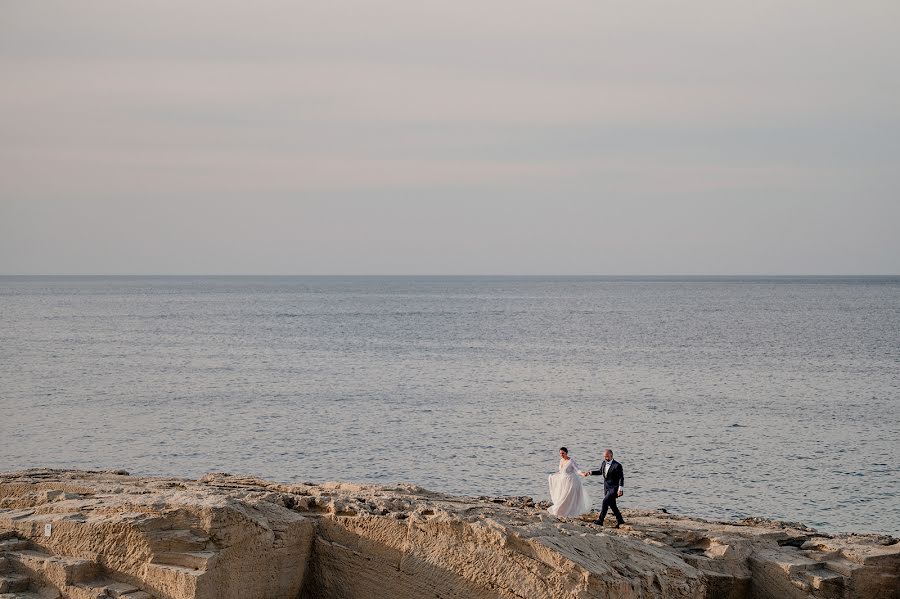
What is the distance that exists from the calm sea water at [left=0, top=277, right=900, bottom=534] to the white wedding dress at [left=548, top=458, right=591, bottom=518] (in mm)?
6789

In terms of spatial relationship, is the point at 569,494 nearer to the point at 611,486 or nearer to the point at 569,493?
the point at 569,493

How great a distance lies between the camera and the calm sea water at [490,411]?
1096 inches

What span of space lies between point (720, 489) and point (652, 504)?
290cm

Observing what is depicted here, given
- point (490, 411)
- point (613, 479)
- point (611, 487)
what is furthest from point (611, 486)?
point (490, 411)

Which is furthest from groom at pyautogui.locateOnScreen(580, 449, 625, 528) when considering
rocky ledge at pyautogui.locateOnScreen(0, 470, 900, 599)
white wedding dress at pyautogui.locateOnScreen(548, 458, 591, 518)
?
rocky ledge at pyautogui.locateOnScreen(0, 470, 900, 599)

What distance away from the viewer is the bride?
707 inches

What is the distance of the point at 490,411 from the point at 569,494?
21.8 metres

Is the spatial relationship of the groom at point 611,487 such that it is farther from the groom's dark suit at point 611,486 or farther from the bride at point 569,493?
the bride at point 569,493

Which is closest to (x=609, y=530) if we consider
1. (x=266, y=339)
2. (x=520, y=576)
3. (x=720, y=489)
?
(x=520, y=576)

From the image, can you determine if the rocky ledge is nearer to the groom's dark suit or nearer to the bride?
the groom's dark suit

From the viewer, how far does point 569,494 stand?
17984 mm

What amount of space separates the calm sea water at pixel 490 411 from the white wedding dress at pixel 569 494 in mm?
6789

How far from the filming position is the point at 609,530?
15867mm

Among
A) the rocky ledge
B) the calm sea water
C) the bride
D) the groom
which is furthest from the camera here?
the calm sea water
